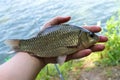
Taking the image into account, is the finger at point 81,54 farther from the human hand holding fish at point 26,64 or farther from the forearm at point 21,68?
the forearm at point 21,68

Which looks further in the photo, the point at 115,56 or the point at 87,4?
the point at 87,4

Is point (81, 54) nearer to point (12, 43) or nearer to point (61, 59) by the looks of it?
point (61, 59)

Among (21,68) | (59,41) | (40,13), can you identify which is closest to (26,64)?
(21,68)

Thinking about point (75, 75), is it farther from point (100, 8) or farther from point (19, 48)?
point (100, 8)

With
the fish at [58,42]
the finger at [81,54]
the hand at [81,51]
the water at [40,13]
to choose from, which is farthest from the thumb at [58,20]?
the water at [40,13]

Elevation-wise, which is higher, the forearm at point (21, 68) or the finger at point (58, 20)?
the finger at point (58, 20)

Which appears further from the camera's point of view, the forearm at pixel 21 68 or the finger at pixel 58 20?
the finger at pixel 58 20

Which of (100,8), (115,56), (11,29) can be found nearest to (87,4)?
(100,8)

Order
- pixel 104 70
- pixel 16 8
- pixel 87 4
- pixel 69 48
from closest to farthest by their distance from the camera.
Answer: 1. pixel 69 48
2. pixel 104 70
3. pixel 87 4
4. pixel 16 8
